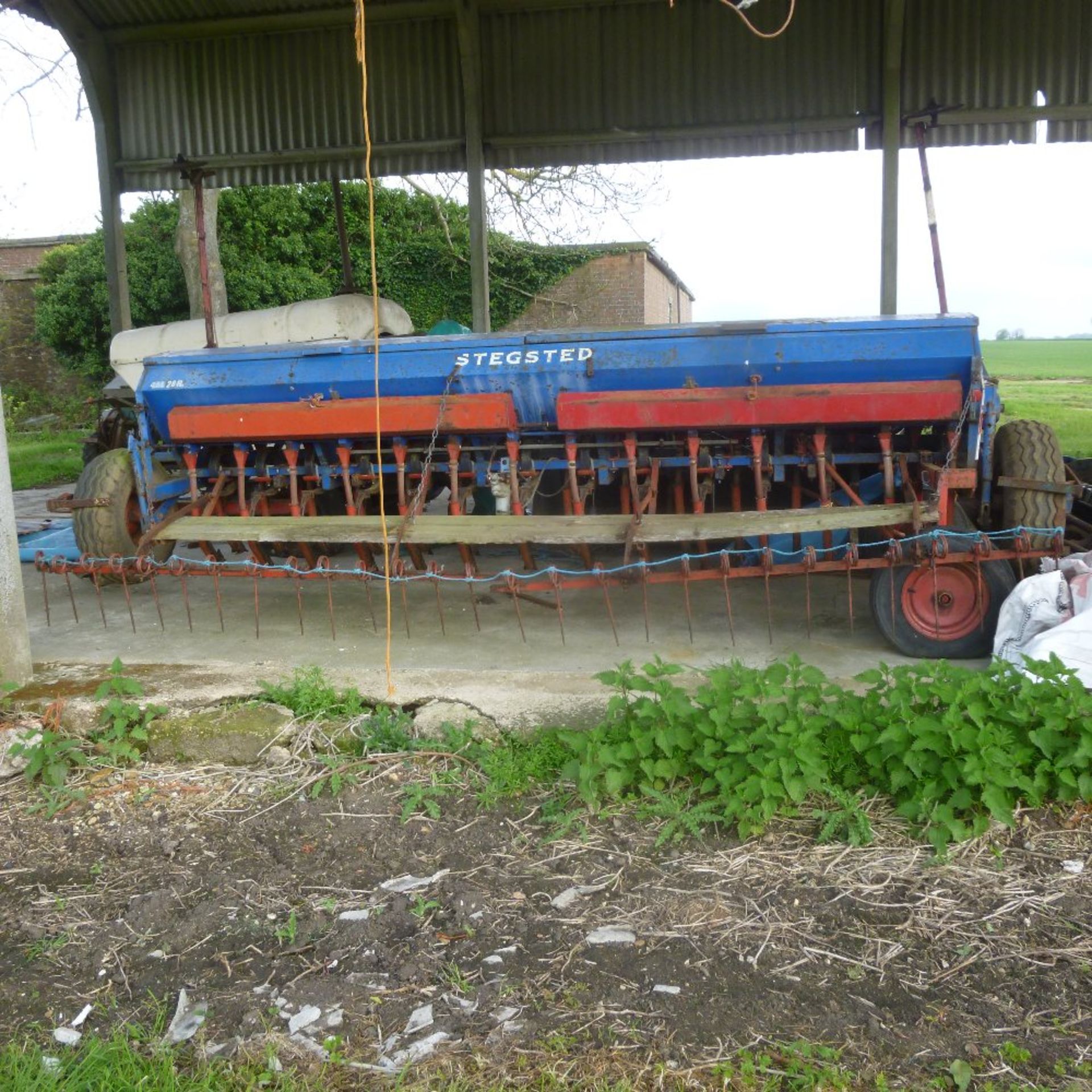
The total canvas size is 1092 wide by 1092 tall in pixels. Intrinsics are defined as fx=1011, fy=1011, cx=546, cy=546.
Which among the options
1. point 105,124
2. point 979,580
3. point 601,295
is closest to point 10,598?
point 979,580

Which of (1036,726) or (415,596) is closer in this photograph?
(1036,726)

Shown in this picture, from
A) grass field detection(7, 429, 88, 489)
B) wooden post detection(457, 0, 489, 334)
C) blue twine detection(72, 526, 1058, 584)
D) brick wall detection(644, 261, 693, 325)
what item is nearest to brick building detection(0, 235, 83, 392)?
grass field detection(7, 429, 88, 489)

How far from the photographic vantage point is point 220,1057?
2.29 meters

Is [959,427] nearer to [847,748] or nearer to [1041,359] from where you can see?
[847,748]

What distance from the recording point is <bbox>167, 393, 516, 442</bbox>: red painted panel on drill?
5156 mm

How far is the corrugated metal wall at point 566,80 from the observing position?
7.95m

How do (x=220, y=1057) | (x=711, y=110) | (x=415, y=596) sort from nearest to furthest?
(x=220, y=1057) < (x=415, y=596) < (x=711, y=110)

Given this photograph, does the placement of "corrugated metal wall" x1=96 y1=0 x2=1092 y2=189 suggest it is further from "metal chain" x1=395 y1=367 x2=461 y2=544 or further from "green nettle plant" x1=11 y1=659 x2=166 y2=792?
"green nettle plant" x1=11 y1=659 x2=166 y2=792

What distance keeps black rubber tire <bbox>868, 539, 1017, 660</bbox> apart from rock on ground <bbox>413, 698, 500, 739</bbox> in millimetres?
1947

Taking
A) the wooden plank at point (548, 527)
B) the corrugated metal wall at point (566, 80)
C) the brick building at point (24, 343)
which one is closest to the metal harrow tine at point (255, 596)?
the wooden plank at point (548, 527)

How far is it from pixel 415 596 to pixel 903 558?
9.84ft

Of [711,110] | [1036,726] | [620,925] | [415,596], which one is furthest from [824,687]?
[711,110]

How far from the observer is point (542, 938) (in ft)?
8.97

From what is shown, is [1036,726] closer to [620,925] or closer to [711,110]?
[620,925]
